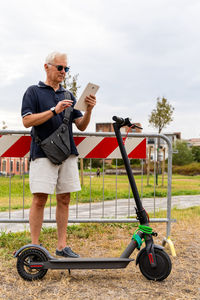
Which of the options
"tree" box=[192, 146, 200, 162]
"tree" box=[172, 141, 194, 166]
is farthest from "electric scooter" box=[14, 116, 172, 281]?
"tree" box=[192, 146, 200, 162]

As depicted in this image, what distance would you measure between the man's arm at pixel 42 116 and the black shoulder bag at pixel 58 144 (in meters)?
0.18

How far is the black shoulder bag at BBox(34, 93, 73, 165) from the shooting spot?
3287 millimetres

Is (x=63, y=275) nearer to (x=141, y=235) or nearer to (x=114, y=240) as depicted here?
(x=141, y=235)

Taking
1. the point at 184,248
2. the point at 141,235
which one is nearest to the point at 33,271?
the point at 141,235

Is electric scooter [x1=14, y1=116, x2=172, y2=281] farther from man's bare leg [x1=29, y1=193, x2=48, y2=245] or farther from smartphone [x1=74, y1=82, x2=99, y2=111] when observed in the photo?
smartphone [x1=74, y1=82, x2=99, y2=111]

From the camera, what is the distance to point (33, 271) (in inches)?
126

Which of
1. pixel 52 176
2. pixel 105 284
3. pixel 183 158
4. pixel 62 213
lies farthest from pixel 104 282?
pixel 183 158

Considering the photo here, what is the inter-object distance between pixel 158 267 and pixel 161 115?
1452 centimetres

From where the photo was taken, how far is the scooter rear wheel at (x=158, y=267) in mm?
3086

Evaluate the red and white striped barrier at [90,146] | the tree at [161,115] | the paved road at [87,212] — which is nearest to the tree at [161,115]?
the tree at [161,115]

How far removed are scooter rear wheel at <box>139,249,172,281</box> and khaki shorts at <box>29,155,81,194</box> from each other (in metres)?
0.97

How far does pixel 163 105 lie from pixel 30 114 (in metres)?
14.7

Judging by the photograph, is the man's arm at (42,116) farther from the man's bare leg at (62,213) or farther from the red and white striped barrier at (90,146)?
the red and white striped barrier at (90,146)

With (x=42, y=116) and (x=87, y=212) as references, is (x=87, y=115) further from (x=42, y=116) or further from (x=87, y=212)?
(x=87, y=212)
